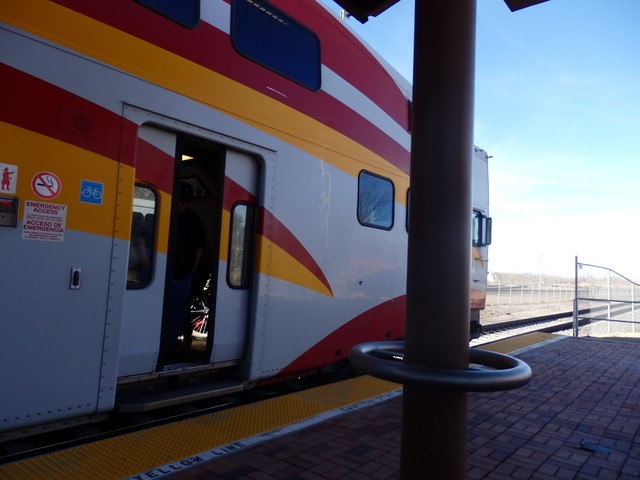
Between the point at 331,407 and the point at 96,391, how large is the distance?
2164 millimetres

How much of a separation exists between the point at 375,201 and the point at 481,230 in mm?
3841

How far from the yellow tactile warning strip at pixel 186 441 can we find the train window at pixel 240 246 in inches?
47.5

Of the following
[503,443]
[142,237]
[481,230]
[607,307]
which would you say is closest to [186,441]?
[142,237]

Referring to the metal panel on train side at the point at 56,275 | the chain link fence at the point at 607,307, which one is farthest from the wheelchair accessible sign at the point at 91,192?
the chain link fence at the point at 607,307

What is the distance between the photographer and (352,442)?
12.3ft

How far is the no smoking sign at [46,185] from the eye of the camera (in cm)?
305

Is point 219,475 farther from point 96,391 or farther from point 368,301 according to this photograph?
point 368,301

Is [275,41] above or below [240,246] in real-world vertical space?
above

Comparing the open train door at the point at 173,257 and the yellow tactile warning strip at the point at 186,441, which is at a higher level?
the open train door at the point at 173,257

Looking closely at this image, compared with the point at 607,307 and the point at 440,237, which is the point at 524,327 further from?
the point at 440,237

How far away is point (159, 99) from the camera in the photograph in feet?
12.2

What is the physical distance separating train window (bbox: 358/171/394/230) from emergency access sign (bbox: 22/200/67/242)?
138 inches

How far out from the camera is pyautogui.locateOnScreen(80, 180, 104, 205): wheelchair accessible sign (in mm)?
3279

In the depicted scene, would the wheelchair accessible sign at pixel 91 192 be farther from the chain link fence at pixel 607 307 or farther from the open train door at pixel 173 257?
the chain link fence at pixel 607 307
